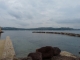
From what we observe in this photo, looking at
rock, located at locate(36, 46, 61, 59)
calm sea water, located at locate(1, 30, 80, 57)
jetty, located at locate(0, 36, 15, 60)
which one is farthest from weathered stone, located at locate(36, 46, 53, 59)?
calm sea water, located at locate(1, 30, 80, 57)

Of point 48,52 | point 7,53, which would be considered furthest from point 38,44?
point 48,52

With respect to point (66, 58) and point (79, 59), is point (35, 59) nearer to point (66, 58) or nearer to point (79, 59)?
point (66, 58)

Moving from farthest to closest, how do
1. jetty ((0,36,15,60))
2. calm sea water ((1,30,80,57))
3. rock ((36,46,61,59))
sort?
calm sea water ((1,30,80,57)) < rock ((36,46,61,59)) < jetty ((0,36,15,60))

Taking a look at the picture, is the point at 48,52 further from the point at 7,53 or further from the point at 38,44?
the point at 38,44

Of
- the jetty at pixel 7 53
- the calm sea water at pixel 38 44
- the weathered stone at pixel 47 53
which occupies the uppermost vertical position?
the weathered stone at pixel 47 53

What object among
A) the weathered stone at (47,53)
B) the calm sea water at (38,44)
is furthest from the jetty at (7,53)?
the weathered stone at (47,53)

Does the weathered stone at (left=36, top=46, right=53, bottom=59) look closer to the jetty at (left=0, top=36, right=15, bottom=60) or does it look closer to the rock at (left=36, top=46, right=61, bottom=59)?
the rock at (left=36, top=46, right=61, bottom=59)

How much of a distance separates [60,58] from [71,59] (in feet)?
2.42

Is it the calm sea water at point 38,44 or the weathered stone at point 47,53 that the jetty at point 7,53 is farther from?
→ the weathered stone at point 47,53

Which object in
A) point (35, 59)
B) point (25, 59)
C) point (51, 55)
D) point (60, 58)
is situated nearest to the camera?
point (25, 59)

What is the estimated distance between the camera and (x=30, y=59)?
7.59 m

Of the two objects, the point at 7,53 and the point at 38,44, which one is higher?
the point at 7,53

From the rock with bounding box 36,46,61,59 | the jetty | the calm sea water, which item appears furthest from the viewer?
the calm sea water

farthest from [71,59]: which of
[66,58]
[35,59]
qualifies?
[35,59]
